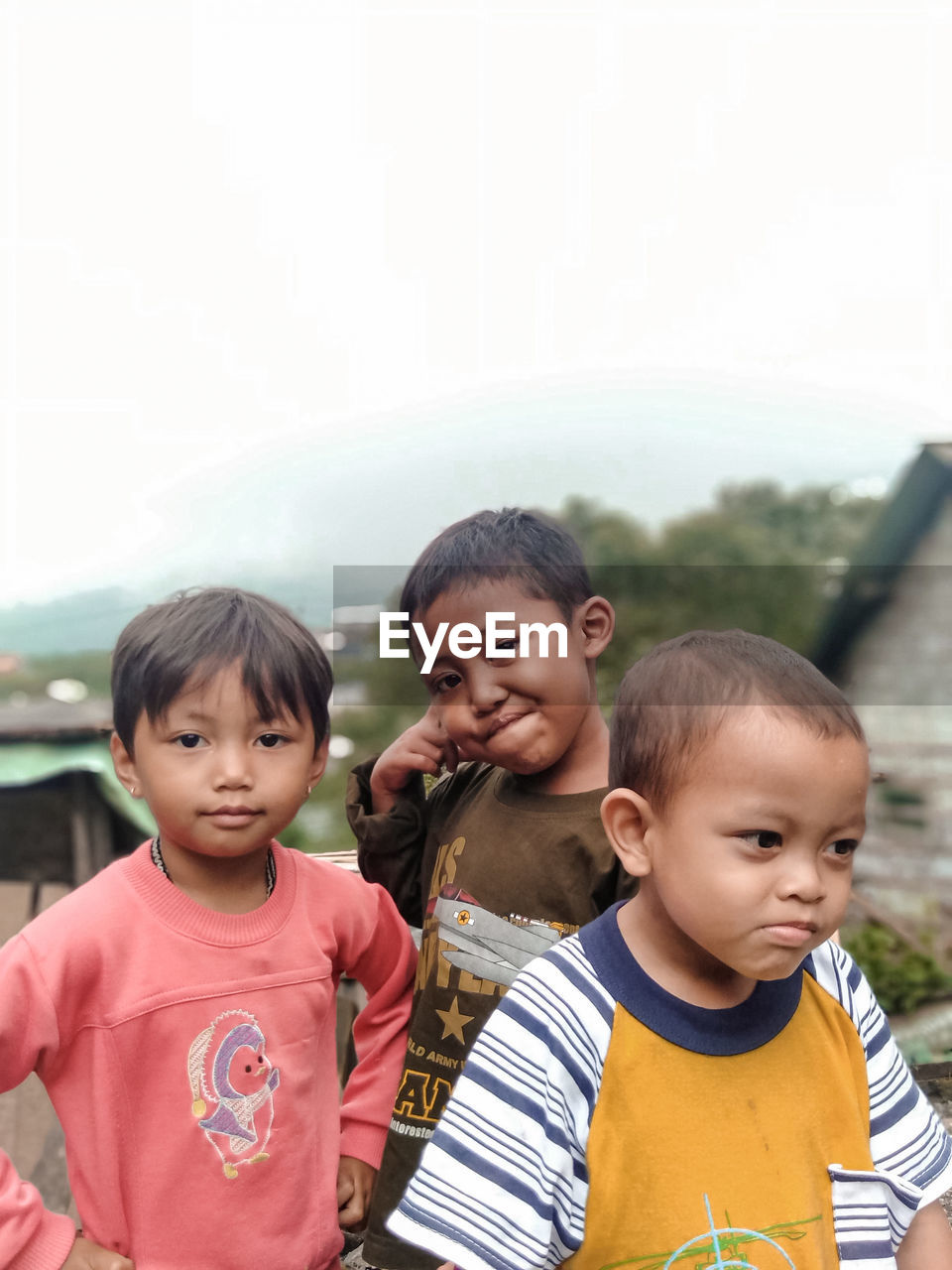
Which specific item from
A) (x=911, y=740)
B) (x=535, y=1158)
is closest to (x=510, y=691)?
(x=535, y=1158)

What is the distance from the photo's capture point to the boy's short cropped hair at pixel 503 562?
1383 mm

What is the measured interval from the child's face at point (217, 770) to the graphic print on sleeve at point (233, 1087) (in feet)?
0.67

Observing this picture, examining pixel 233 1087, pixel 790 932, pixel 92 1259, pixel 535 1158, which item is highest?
pixel 790 932

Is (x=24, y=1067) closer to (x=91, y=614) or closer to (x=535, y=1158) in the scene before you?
(x=535, y=1158)

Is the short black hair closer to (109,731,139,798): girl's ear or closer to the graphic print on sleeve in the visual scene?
(109,731,139,798): girl's ear

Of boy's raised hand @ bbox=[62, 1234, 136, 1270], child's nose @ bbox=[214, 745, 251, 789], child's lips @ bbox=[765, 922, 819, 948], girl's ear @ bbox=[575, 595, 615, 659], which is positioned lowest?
boy's raised hand @ bbox=[62, 1234, 136, 1270]

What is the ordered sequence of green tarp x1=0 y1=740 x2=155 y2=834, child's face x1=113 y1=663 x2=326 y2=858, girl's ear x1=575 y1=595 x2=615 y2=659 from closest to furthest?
child's face x1=113 y1=663 x2=326 y2=858 → girl's ear x1=575 y1=595 x2=615 y2=659 → green tarp x1=0 y1=740 x2=155 y2=834

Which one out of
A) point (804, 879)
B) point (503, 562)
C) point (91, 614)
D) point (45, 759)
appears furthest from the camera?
point (45, 759)

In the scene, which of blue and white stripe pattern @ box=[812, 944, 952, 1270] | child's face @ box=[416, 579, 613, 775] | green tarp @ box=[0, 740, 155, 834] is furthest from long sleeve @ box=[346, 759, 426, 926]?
green tarp @ box=[0, 740, 155, 834]

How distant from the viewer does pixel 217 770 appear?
1.17m

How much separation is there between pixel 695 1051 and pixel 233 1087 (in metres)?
0.54

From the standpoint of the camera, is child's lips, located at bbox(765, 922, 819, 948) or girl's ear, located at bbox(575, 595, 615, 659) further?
girl's ear, located at bbox(575, 595, 615, 659)

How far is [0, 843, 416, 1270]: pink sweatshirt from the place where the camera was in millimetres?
1111

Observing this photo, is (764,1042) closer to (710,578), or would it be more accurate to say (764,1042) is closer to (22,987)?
(22,987)
